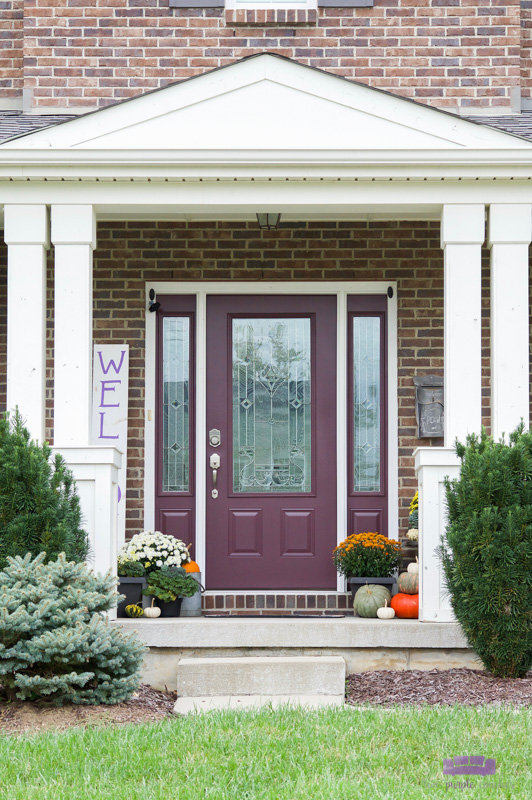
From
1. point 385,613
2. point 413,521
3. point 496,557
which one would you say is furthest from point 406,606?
point 496,557

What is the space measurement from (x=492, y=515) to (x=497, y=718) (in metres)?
1.19

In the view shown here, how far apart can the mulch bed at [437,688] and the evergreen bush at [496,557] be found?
143 millimetres

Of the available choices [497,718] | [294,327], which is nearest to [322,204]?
[294,327]

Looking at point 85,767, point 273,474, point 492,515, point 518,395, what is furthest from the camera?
point 273,474

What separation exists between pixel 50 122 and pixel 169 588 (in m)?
3.41

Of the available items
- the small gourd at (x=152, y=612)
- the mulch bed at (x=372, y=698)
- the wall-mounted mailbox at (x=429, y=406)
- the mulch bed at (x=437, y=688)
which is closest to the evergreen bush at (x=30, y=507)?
the mulch bed at (x=372, y=698)

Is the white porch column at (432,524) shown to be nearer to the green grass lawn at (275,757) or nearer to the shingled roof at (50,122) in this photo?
the green grass lawn at (275,757)

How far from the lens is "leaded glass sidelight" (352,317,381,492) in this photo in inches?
298

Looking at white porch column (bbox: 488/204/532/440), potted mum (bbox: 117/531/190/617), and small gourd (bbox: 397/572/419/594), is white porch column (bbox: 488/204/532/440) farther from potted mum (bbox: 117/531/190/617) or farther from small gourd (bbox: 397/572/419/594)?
potted mum (bbox: 117/531/190/617)

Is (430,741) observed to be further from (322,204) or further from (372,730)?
(322,204)

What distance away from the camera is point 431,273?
7.61 m

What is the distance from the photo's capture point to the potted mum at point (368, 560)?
22.8ft

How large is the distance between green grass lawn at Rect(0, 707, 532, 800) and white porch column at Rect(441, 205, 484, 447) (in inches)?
81.7

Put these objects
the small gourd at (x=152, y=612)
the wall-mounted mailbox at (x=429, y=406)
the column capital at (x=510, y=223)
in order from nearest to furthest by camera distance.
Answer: the column capital at (x=510, y=223) < the small gourd at (x=152, y=612) < the wall-mounted mailbox at (x=429, y=406)
